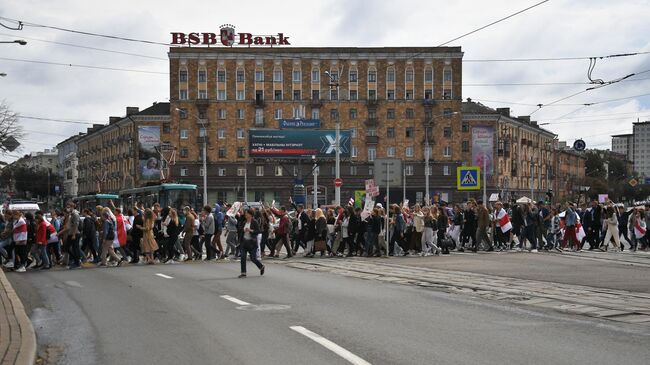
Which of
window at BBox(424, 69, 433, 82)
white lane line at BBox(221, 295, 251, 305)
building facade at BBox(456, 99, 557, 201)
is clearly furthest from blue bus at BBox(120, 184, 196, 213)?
window at BBox(424, 69, 433, 82)

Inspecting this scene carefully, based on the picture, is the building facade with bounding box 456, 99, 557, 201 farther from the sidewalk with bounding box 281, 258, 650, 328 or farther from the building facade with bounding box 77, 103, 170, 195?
the sidewalk with bounding box 281, 258, 650, 328

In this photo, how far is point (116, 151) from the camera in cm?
11538

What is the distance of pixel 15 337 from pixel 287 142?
6621 centimetres

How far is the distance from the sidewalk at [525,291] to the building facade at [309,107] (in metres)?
74.7

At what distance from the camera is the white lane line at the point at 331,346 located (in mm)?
8163

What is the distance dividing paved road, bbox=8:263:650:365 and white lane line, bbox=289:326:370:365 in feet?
0.31

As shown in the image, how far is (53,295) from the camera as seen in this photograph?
50.3 feet

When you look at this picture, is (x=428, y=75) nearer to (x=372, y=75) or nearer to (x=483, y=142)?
(x=372, y=75)

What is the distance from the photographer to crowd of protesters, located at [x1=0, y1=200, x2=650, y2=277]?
23.2 metres

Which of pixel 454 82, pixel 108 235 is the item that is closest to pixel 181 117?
pixel 454 82

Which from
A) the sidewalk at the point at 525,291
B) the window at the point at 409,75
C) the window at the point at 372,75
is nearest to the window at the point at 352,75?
the window at the point at 372,75

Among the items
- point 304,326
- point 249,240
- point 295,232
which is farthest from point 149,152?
point 304,326

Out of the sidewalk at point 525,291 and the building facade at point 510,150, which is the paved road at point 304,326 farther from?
the building facade at point 510,150

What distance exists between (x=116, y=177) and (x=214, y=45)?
31537 mm
